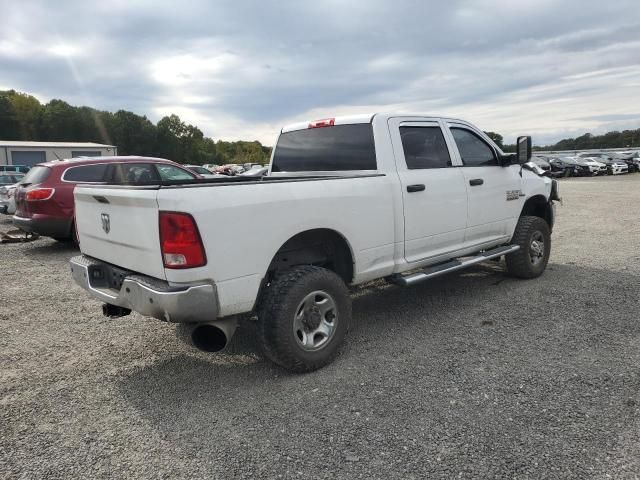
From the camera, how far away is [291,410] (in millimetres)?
3109

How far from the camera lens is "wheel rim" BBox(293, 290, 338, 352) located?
140 inches

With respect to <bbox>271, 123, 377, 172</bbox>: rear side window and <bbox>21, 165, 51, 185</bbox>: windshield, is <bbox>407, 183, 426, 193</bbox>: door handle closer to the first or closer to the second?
<bbox>271, 123, 377, 172</bbox>: rear side window

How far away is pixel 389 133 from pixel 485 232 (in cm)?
173

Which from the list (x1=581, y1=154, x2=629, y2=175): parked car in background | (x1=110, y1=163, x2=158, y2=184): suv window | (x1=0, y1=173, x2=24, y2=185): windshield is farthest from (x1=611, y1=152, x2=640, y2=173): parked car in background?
(x1=0, y1=173, x2=24, y2=185): windshield

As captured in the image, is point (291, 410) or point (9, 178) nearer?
point (291, 410)

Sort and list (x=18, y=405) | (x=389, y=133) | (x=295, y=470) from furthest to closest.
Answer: (x=389, y=133)
(x=18, y=405)
(x=295, y=470)

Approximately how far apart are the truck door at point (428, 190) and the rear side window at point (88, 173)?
6.20 metres

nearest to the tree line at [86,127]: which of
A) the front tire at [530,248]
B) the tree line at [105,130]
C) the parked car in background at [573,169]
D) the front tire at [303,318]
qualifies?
the tree line at [105,130]

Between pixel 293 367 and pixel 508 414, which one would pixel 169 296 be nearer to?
pixel 293 367

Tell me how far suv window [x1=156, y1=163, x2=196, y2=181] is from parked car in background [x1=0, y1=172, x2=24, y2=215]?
3756 millimetres

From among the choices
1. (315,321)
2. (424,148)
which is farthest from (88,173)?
(315,321)

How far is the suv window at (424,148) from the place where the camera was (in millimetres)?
4531

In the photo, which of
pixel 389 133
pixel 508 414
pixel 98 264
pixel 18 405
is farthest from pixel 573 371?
pixel 18 405

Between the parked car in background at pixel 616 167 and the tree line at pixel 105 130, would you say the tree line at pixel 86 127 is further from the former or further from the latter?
the parked car in background at pixel 616 167
